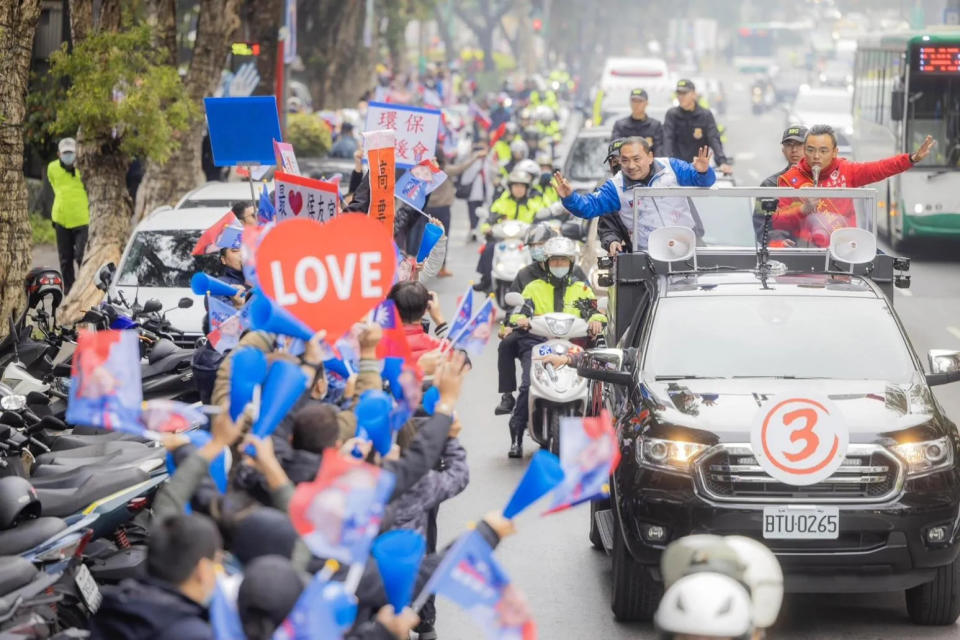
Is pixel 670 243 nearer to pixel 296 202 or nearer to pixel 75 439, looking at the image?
pixel 296 202

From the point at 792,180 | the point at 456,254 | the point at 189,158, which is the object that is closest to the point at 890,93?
the point at 456,254

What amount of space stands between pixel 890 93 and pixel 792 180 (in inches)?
493

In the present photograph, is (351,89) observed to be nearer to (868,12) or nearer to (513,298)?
(513,298)

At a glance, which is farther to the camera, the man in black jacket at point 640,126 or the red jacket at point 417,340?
the man in black jacket at point 640,126

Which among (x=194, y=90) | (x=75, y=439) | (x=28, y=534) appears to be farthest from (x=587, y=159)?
(x=28, y=534)

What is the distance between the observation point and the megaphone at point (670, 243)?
9.26 m

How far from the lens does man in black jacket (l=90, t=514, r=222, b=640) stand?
4805 millimetres

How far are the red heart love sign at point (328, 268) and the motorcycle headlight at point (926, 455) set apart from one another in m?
Result: 2.74

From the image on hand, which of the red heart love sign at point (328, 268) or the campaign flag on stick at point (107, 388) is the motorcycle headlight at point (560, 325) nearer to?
the red heart love sign at point (328, 268)

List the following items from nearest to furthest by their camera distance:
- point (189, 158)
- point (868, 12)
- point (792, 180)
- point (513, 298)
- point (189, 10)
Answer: point (513, 298) < point (792, 180) < point (189, 158) < point (189, 10) < point (868, 12)

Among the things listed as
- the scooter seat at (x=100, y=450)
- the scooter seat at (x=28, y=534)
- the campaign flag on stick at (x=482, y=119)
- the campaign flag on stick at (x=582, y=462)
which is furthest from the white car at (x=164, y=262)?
the campaign flag on stick at (x=482, y=119)

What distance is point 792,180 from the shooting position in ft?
39.3

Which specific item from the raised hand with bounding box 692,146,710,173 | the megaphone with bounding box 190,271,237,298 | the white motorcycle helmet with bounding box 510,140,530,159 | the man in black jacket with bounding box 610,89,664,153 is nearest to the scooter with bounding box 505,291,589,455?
the raised hand with bounding box 692,146,710,173

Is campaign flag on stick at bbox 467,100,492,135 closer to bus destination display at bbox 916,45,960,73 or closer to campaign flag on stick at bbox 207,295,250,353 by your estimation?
bus destination display at bbox 916,45,960,73
